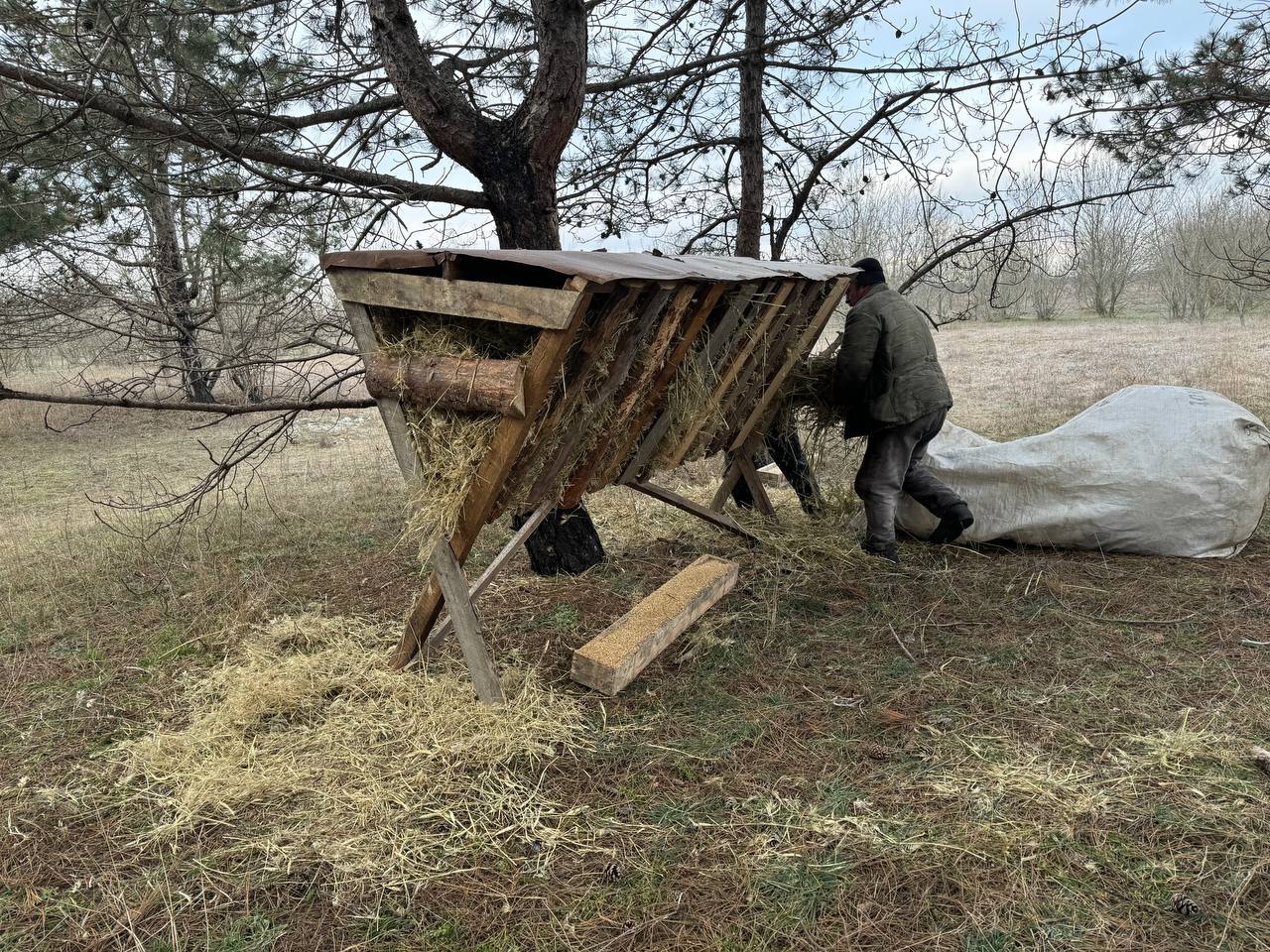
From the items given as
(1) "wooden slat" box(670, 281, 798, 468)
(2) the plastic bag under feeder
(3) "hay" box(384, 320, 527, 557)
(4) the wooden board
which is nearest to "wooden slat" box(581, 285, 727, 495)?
(1) "wooden slat" box(670, 281, 798, 468)

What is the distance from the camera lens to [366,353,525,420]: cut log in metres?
2.86

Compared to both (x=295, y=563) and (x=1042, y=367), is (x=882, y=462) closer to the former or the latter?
(x=295, y=563)

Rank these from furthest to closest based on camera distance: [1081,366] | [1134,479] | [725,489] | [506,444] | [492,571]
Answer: [1081,366], [725,489], [1134,479], [492,571], [506,444]

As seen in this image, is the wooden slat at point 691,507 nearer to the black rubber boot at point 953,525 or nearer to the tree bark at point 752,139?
the black rubber boot at point 953,525

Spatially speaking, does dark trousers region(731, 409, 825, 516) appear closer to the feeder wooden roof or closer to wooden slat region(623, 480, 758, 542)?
wooden slat region(623, 480, 758, 542)

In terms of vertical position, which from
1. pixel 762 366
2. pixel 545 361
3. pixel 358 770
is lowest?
pixel 358 770

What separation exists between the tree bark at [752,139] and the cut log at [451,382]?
4.20 metres

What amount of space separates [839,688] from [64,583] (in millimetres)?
5287

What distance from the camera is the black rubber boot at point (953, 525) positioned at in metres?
4.96

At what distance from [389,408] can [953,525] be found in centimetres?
372

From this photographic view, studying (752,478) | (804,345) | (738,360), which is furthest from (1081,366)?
(738,360)

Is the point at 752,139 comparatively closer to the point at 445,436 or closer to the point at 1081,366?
the point at 445,436

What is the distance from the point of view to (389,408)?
3.20 meters

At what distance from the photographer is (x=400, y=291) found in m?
2.99
